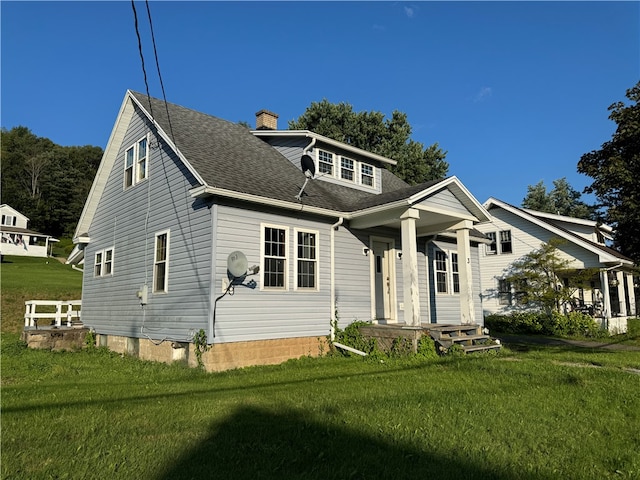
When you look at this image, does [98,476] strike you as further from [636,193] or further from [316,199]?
[636,193]

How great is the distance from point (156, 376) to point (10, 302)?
17.6m

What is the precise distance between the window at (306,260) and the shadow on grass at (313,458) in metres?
5.90

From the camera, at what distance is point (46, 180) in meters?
61.2

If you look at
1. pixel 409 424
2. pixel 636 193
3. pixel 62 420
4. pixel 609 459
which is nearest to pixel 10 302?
pixel 62 420

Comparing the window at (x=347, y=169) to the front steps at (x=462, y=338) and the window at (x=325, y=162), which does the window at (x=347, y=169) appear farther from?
the front steps at (x=462, y=338)

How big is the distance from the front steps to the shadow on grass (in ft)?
18.3

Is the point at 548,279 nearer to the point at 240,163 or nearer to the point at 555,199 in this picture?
the point at 240,163

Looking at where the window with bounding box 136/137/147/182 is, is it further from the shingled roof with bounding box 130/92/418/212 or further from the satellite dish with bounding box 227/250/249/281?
the satellite dish with bounding box 227/250/249/281

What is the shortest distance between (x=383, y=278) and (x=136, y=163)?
8063 millimetres

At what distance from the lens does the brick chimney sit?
16.2 metres

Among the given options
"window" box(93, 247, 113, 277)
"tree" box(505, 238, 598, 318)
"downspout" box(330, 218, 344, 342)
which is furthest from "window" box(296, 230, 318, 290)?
"tree" box(505, 238, 598, 318)

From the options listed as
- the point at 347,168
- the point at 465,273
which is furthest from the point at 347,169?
the point at 465,273

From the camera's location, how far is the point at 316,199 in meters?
11.4

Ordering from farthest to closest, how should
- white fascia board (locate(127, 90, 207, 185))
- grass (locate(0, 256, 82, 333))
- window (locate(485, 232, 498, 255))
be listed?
window (locate(485, 232, 498, 255))
grass (locate(0, 256, 82, 333))
white fascia board (locate(127, 90, 207, 185))
